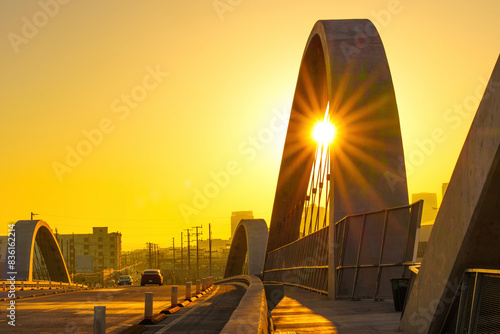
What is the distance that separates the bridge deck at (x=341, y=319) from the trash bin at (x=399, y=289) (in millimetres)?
255

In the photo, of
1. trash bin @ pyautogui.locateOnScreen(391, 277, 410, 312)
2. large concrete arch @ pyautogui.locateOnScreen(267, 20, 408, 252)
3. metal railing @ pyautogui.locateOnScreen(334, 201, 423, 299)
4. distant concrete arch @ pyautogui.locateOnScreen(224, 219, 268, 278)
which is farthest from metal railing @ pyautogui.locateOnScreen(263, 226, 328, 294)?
distant concrete arch @ pyautogui.locateOnScreen(224, 219, 268, 278)

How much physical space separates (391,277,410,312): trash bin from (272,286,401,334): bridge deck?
0.26m

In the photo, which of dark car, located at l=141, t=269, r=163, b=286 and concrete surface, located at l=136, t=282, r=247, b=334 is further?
dark car, located at l=141, t=269, r=163, b=286

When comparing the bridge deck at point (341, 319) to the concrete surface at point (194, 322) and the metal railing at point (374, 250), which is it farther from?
the concrete surface at point (194, 322)

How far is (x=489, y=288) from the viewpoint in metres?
7.76

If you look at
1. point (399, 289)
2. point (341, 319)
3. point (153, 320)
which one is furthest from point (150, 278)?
point (341, 319)

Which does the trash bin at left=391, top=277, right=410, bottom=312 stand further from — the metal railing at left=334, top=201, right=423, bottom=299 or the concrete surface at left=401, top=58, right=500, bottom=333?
the concrete surface at left=401, top=58, right=500, bottom=333

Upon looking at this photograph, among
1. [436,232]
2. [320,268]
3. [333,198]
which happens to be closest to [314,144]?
[320,268]

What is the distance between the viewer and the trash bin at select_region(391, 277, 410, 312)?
14659 millimetres

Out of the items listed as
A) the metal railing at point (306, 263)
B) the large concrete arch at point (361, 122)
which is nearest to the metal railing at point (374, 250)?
the large concrete arch at point (361, 122)

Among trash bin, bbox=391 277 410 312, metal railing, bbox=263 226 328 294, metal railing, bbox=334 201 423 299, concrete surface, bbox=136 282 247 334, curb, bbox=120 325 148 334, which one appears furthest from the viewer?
metal railing, bbox=263 226 328 294

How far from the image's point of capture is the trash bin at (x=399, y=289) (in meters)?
14.7

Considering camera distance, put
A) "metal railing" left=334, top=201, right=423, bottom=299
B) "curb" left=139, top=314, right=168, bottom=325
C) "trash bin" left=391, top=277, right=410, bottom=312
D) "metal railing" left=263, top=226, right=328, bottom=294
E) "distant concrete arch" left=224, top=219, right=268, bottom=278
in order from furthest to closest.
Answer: "distant concrete arch" left=224, top=219, right=268, bottom=278, "metal railing" left=263, top=226, right=328, bottom=294, "metal railing" left=334, top=201, right=423, bottom=299, "curb" left=139, top=314, right=168, bottom=325, "trash bin" left=391, top=277, right=410, bottom=312

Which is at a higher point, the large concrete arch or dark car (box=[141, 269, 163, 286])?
the large concrete arch
